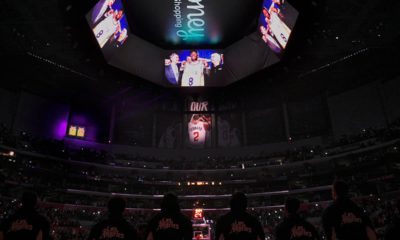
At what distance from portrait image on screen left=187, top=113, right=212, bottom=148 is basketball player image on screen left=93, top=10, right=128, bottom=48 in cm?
2241

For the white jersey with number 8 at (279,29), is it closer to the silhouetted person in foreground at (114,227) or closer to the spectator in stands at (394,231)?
the spectator in stands at (394,231)

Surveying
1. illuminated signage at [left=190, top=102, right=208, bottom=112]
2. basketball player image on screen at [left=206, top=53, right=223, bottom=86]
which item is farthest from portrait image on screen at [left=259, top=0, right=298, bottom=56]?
illuminated signage at [left=190, top=102, right=208, bottom=112]

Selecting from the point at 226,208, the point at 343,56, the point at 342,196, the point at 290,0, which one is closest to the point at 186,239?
the point at 342,196

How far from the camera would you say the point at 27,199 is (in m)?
5.56

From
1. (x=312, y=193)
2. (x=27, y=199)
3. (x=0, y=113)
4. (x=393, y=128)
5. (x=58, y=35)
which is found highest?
(x=58, y=35)

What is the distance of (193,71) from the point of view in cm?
3128

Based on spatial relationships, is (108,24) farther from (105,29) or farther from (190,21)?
(190,21)

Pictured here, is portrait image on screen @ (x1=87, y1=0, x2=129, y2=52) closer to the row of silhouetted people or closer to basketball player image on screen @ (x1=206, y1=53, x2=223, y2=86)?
basketball player image on screen @ (x1=206, y1=53, x2=223, y2=86)

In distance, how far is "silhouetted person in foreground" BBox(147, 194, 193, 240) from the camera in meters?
5.27

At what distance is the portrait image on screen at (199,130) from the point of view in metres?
48.6

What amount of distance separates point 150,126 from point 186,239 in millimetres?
43884

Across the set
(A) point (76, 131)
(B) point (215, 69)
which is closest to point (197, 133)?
(A) point (76, 131)

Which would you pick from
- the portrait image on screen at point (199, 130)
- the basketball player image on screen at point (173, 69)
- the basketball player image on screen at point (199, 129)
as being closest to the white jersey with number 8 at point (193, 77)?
the basketball player image on screen at point (173, 69)

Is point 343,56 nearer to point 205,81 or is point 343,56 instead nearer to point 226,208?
point 205,81
